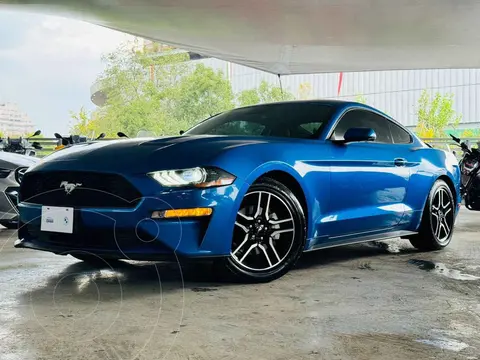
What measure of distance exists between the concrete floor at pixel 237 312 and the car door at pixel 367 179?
1.19 ft

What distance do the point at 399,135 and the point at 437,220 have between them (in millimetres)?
861

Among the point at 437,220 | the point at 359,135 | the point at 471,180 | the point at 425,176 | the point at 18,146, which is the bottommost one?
the point at 437,220

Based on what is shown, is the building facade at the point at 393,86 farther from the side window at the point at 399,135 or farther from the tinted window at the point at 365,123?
the tinted window at the point at 365,123

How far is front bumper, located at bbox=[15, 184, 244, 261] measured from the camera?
3.47m

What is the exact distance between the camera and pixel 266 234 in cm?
391

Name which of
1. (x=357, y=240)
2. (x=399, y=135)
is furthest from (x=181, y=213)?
(x=399, y=135)

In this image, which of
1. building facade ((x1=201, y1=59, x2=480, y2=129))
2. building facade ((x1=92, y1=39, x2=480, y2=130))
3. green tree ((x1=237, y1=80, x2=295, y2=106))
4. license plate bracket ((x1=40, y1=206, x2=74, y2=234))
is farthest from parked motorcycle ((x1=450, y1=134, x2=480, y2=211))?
building facade ((x1=92, y1=39, x2=480, y2=130))

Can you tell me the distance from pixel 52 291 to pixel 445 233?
3.67m

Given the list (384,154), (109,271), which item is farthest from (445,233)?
(109,271)

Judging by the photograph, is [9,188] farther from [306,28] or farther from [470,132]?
[470,132]

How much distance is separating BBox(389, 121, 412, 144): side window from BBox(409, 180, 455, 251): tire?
484mm

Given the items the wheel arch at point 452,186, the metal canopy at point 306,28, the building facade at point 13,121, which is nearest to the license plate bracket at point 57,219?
the wheel arch at point 452,186

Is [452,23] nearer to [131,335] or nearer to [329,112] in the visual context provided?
[329,112]

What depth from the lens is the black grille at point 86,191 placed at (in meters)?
3.52
